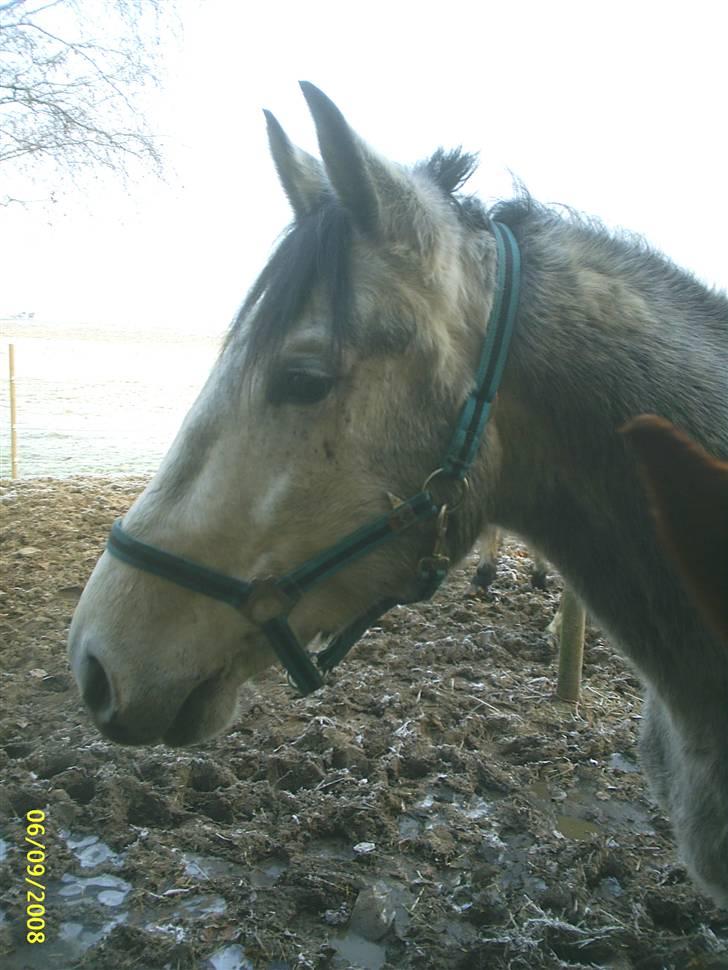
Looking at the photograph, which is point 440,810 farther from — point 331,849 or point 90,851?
point 90,851

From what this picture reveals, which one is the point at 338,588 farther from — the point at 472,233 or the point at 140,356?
the point at 140,356

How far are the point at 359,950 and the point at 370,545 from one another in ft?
4.75

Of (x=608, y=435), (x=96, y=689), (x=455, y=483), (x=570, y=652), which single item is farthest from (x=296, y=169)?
(x=570, y=652)

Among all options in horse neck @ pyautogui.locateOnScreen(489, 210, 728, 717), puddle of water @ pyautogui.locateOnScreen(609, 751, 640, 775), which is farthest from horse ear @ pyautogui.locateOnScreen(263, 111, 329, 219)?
puddle of water @ pyautogui.locateOnScreen(609, 751, 640, 775)

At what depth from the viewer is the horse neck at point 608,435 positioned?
158 centimetres

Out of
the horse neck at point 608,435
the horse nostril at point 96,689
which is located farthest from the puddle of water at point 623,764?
the horse nostril at point 96,689

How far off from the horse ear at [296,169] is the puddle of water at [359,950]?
2.21m

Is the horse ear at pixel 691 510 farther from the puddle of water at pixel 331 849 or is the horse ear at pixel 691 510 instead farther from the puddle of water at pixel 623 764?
the puddle of water at pixel 623 764

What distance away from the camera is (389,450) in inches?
61.0

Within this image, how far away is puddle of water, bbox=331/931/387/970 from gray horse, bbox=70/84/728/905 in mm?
995

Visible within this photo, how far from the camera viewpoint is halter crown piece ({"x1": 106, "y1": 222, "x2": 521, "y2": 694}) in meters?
1.55

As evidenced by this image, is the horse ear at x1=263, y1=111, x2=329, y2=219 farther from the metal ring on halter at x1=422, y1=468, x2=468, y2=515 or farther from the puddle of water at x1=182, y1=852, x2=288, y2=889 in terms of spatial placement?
the puddle of water at x1=182, y1=852, x2=288, y2=889

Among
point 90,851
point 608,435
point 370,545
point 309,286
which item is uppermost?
point 309,286

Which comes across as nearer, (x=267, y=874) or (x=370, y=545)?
(x=370, y=545)
